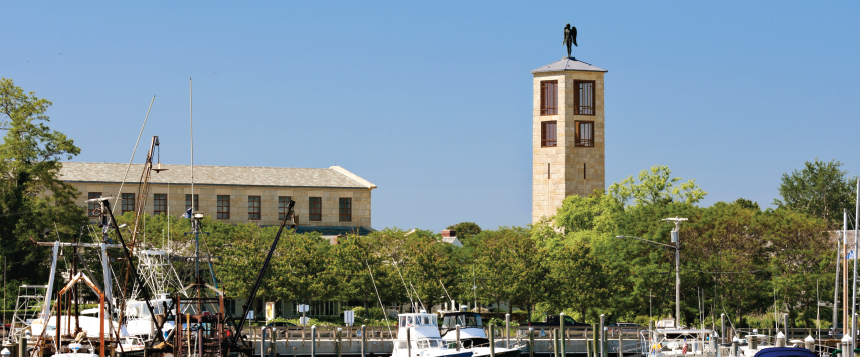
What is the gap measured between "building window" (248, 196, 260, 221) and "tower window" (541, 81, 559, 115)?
30.7 metres

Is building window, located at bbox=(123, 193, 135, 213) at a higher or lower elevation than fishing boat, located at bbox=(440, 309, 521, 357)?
higher

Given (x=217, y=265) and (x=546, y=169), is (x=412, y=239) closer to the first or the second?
(x=217, y=265)

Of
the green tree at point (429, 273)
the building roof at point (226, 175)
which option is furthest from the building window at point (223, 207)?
the green tree at point (429, 273)

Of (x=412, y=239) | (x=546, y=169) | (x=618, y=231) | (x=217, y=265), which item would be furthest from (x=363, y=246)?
(x=546, y=169)

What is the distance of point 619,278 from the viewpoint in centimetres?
8012

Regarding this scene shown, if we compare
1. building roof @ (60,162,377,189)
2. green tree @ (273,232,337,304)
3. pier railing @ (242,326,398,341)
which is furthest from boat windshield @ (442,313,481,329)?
building roof @ (60,162,377,189)

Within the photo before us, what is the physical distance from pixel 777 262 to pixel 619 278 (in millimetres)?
→ 9940

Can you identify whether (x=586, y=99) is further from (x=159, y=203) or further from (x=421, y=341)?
(x=421, y=341)

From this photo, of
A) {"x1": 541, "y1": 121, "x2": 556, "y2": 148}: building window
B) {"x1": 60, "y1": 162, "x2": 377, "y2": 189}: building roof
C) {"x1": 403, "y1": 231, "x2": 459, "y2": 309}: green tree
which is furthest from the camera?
{"x1": 60, "y1": 162, "x2": 377, "y2": 189}: building roof

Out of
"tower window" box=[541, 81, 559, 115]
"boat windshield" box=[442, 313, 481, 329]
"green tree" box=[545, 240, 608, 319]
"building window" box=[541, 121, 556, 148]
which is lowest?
"boat windshield" box=[442, 313, 481, 329]

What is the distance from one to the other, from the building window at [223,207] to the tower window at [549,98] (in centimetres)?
3313

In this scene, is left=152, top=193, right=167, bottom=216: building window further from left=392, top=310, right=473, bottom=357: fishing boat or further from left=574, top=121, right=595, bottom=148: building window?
left=392, top=310, right=473, bottom=357: fishing boat

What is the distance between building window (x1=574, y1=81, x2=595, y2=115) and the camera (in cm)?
12006

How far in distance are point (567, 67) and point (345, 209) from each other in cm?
2844
